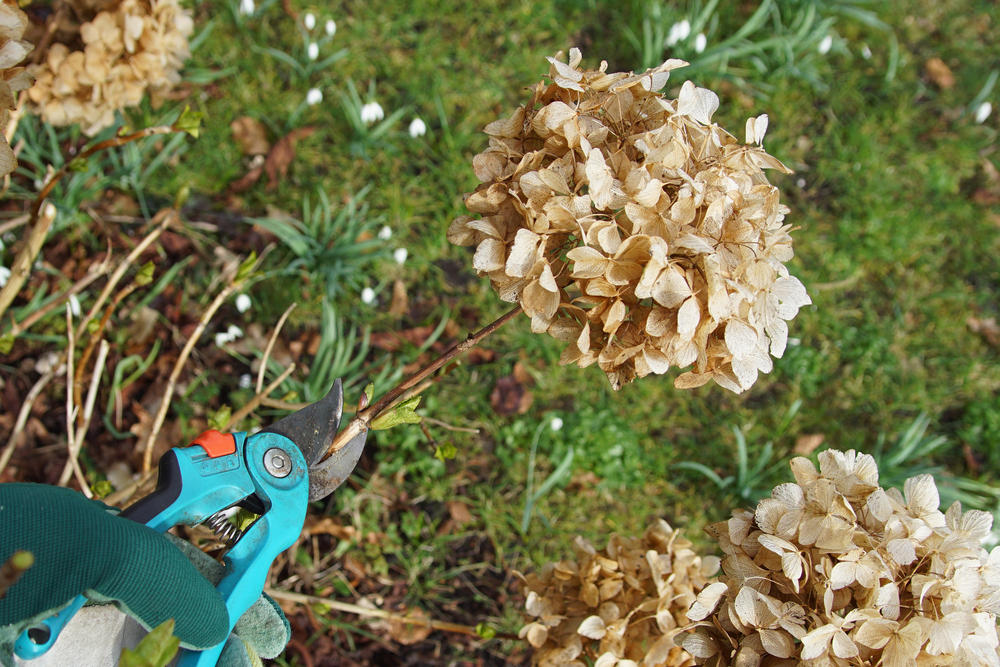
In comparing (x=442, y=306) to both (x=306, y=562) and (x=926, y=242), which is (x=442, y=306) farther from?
(x=926, y=242)

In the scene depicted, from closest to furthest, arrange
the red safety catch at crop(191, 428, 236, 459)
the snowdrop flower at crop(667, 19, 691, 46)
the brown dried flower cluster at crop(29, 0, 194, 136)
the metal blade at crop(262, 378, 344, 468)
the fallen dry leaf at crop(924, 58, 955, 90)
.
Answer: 1. the red safety catch at crop(191, 428, 236, 459)
2. the metal blade at crop(262, 378, 344, 468)
3. the brown dried flower cluster at crop(29, 0, 194, 136)
4. the snowdrop flower at crop(667, 19, 691, 46)
5. the fallen dry leaf at crop(924, 58, 955, 90)

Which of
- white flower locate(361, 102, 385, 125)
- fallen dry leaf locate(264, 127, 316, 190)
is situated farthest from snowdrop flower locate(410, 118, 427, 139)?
fallen dry leaf locate(264, 127, 316, 190)

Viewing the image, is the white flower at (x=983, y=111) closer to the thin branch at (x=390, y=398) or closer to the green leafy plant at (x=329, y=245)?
the green leafy plant at (x=329, y=245)

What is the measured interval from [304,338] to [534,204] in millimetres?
1384

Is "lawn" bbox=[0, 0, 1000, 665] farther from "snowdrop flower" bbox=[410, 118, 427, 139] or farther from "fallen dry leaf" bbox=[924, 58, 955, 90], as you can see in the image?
"snowdrop flower" bbox=[410, 118, 427, 139]

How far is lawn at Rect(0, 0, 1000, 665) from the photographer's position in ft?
6.79

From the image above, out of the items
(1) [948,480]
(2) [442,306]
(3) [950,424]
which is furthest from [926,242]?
(2) [442,306]

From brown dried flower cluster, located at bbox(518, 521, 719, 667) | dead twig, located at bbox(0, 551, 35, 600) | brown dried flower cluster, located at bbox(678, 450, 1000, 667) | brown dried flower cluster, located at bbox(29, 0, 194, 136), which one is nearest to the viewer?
dead twig, located at bbox(0, 551, 35, 600)

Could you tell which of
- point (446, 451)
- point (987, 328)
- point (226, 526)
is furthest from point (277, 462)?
point (987, 328)

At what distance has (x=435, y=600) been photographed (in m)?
2.06

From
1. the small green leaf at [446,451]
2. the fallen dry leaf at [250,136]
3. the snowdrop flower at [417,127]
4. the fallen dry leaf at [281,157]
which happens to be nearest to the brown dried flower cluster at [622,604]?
the small green leaf at [446,451]

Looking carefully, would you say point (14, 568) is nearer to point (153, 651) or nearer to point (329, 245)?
point (153, 651)

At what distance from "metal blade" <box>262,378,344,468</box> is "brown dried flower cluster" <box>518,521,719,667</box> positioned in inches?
23.7

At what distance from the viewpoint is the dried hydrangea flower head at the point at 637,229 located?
3.35 feet
